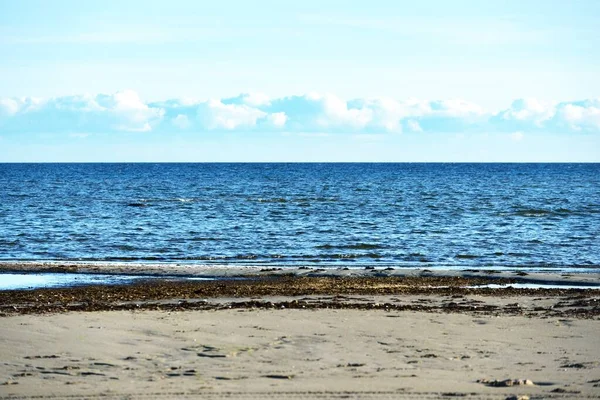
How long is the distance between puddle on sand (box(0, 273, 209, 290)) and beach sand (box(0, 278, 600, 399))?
3.40 m

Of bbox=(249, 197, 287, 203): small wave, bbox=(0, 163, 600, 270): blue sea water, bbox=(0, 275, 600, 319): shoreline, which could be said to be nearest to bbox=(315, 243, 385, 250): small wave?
bbox=(0, 163, 600, 270): blue sea water

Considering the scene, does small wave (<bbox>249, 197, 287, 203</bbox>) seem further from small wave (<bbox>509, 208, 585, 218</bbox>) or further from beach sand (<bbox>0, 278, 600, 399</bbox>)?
beach sand (<bbox>0, 278, 600, 399</bbox>)

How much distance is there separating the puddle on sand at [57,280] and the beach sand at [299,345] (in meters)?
3.40

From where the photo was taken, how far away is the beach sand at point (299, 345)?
1034 cm

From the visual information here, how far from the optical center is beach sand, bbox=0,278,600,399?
1034cm

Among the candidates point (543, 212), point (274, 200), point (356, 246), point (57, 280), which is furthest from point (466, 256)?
point (274, 200)

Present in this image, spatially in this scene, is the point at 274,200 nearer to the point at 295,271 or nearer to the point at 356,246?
the point at 356,246

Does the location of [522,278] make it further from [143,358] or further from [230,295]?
[143,358]

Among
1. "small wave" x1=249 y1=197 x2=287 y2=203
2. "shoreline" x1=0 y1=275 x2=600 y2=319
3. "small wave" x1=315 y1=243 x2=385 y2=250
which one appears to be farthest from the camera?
"small wave" x1=249 y1=197 x2=287 y2=203

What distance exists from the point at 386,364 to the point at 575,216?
1638 inches

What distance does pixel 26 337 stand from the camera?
1334 cm

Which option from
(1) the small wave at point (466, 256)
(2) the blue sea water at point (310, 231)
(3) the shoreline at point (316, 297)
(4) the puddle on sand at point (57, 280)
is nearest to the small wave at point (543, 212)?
(2) the blue sea water at point (310, 231)

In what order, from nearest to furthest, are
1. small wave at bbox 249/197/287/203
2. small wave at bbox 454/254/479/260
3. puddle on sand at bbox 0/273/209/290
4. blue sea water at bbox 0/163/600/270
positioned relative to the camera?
1. puddle on sand at bbox 0/273/209/290
2. small wave at bbox 454/254/479/260
3. blue sea water at bbox 0/163/600/270
4. small wave at bbox 249/197/287/203

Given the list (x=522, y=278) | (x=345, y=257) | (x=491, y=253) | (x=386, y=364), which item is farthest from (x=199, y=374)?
(x=491, y=253)
